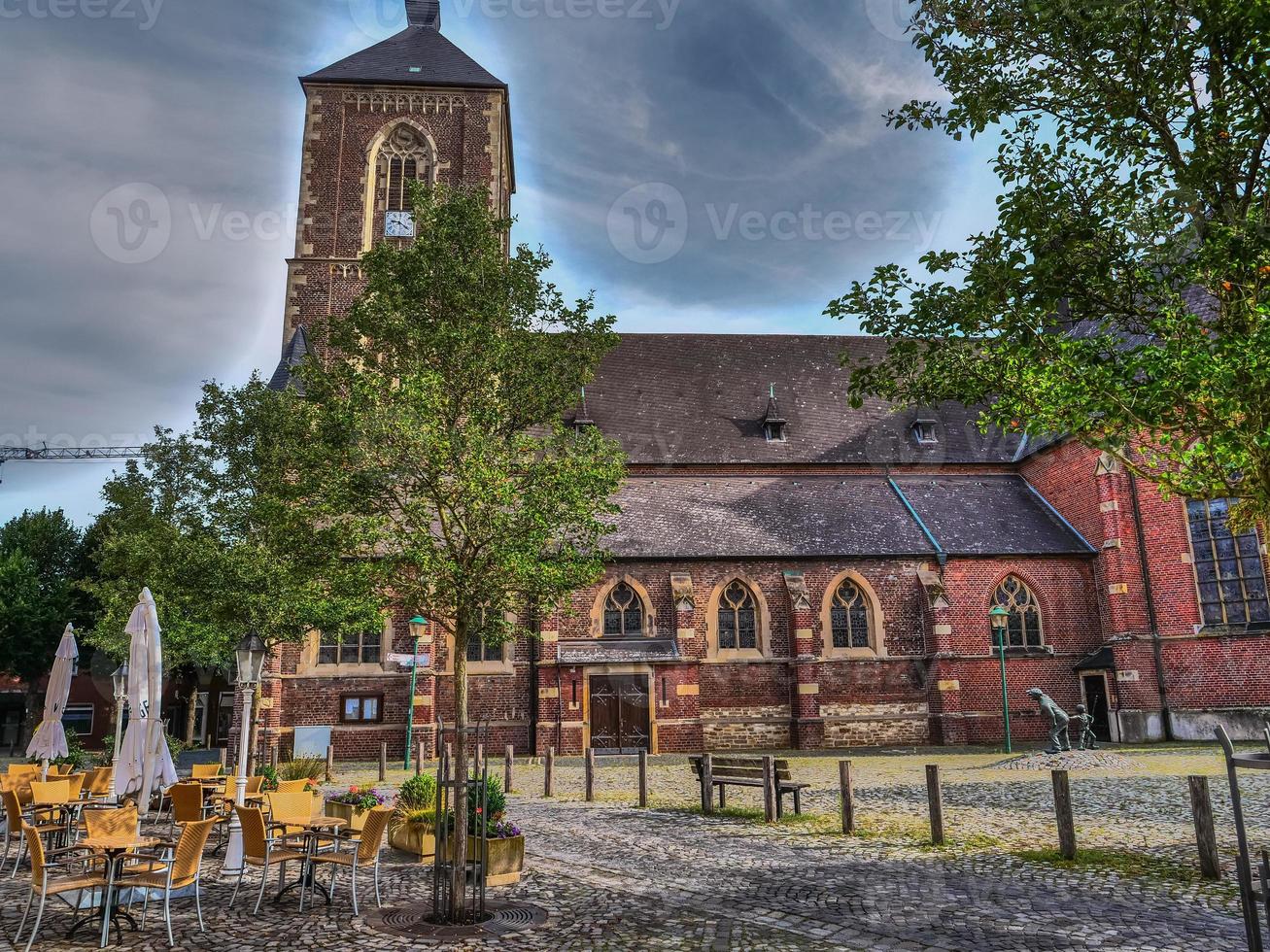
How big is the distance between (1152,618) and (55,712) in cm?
2677

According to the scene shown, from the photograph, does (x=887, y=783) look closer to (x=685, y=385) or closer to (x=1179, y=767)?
(x=1179, y=767)

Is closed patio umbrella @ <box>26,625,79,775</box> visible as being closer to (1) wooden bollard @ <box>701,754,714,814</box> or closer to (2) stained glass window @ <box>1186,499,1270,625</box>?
(1) wooden bollard @ <box>701,754,714,814</box>

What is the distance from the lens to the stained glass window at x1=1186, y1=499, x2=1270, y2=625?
24094 millimetres

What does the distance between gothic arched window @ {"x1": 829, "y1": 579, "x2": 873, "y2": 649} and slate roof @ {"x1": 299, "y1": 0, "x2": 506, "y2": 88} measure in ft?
75.5

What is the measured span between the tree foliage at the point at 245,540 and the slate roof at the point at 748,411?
12834mm

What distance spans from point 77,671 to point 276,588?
3138cm

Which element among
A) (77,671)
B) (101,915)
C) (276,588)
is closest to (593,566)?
(276,588)

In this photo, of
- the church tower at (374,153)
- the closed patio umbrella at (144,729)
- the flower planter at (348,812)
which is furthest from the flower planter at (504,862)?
the church tower at (374,153)

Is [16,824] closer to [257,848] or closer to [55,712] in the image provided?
[257,848]

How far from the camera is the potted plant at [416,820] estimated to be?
10.7 m

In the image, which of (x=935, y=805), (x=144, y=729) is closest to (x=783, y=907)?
(x=935, y=805)

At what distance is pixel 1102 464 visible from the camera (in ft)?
87.6

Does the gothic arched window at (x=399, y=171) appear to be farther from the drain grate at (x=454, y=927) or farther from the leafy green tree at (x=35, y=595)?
the drain grate at (x=454, y=927)

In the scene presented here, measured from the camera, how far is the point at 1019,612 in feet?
88.8
